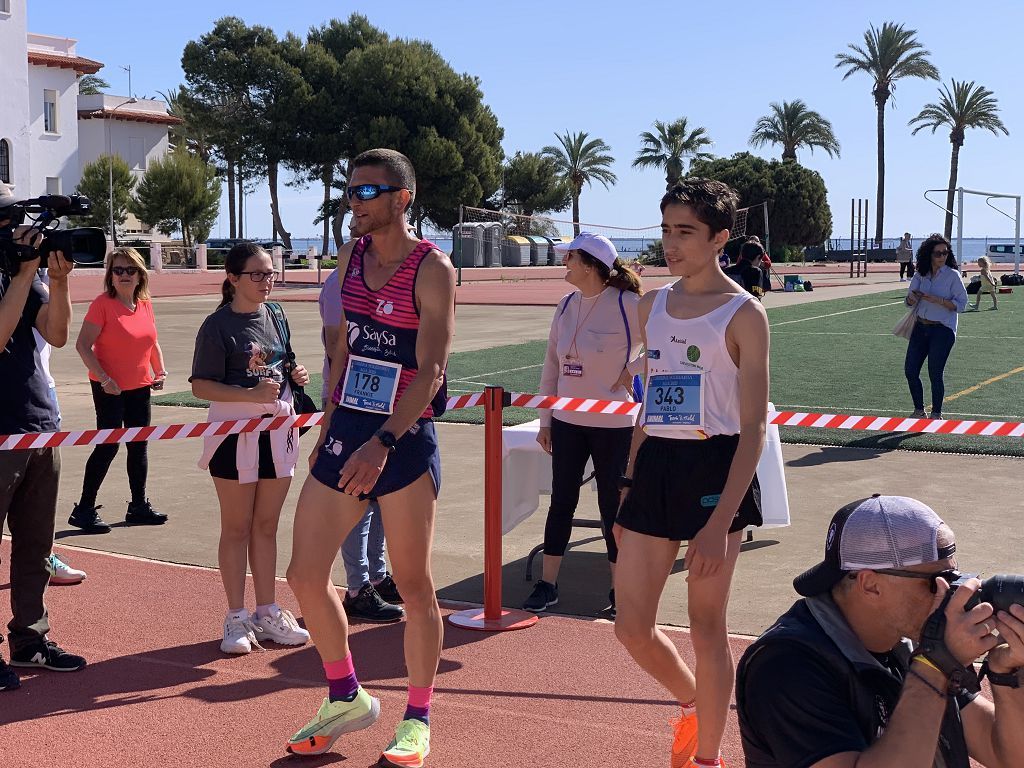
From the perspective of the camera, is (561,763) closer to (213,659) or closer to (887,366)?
(213,659)

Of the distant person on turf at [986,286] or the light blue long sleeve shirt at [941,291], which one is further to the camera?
the distant person on turf at [986,286]

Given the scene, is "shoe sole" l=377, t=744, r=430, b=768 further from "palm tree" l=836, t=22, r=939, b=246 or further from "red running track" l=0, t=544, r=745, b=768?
"palm tree" l=836, t=22, r=939, b=246

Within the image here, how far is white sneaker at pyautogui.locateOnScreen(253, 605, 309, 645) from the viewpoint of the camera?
5758 millimetres

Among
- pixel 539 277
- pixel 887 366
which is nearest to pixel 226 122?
pixel 539 277

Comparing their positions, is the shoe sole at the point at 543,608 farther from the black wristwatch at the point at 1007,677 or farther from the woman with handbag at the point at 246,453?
the black wristwatch at the point at 1007,677

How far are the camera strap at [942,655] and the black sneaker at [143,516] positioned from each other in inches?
263

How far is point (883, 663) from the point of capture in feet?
8.73

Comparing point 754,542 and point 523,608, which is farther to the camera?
point 754,542

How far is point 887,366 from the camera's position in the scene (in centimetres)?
1773

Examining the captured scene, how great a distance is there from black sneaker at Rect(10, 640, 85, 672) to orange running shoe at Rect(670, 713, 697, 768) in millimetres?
2635

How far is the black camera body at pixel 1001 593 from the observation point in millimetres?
2285

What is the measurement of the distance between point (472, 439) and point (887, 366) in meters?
8.32

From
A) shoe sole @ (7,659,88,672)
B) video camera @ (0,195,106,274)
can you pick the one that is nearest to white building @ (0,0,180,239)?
shoe sole @ (7,659,88,672)

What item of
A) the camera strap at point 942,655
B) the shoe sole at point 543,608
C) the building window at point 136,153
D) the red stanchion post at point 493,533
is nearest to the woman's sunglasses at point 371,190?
the red stanchion post at point 493,533
